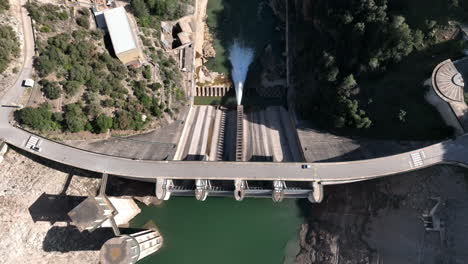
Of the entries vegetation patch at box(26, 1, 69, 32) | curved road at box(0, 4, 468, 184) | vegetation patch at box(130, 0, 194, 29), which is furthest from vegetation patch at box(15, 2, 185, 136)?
vegetation patch at box(130, 0, 194, 29)

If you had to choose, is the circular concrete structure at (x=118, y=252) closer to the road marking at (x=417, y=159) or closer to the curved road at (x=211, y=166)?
the curved road at (x=211, y=166)

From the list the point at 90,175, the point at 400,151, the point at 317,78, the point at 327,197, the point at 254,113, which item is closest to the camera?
the point at 400,151

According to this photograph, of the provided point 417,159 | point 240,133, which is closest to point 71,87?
point 240,133

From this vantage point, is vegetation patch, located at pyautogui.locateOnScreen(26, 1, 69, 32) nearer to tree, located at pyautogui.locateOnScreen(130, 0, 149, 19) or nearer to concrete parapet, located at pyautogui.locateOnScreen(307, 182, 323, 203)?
tree, located at pyautogui.locateOnScreen(130, 0, 149, 19)

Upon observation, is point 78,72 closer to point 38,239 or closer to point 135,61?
point 135,61

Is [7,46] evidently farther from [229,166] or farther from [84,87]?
[229,166]

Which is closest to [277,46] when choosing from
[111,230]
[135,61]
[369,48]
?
[369,48]
